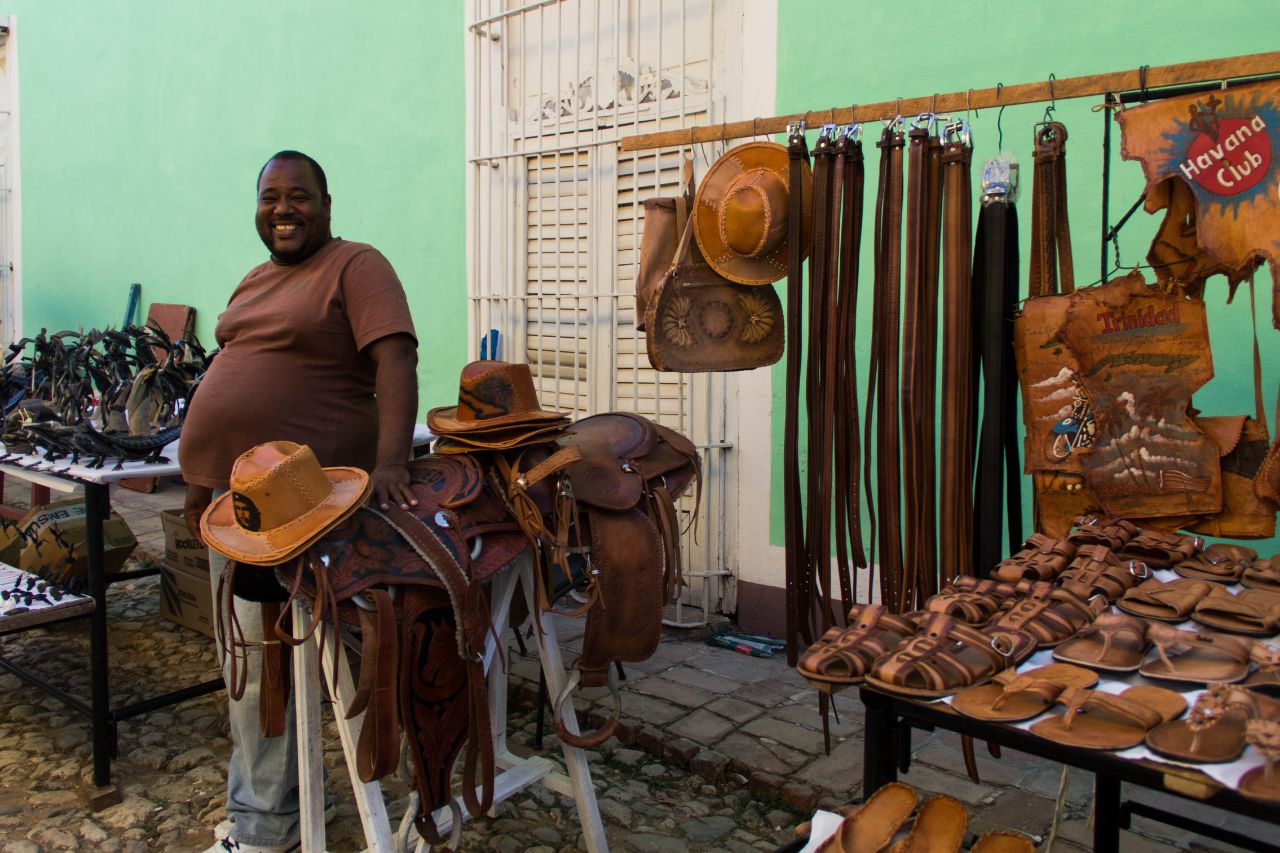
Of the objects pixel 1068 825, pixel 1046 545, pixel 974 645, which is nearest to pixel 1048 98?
pixel 1046 545

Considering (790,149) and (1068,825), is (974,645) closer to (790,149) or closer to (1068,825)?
(790,149)

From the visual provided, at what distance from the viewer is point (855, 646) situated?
1.60 meters

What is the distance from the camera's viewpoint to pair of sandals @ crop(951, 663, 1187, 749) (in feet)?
4.46

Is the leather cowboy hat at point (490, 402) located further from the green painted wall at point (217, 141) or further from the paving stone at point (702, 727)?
the green painted wall at point (217, 141)

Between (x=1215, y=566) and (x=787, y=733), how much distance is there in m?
1.93

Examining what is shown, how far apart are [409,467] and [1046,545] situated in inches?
58.5

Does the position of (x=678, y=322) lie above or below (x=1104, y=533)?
above

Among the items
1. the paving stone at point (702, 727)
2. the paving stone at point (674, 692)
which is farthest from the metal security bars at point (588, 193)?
the paving stone at point (702, 727)

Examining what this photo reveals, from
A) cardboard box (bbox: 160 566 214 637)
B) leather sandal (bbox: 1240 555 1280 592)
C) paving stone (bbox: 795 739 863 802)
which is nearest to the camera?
leather sandal (bbox: 1240 555 1280 592)

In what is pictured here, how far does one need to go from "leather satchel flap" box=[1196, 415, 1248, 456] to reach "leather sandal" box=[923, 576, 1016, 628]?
0.61 metres

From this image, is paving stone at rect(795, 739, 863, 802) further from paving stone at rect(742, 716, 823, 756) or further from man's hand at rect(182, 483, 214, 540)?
man's hand at rect(182, 483, 214, 540)


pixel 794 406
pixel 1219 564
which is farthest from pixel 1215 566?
pixel 794 406

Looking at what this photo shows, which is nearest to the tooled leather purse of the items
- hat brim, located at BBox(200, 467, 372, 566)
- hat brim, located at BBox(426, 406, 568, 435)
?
hat brim, located at BBox(426, 406, 568, 435)

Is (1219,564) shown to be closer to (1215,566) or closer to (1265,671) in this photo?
(1215,566)
